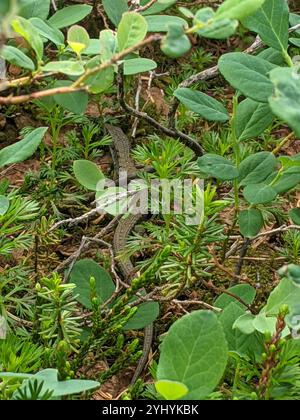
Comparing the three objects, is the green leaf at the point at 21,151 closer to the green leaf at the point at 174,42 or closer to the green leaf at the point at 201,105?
the green leaf at the point at 201,105

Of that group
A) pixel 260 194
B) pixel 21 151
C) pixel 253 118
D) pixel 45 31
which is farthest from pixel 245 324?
pixel 45 31

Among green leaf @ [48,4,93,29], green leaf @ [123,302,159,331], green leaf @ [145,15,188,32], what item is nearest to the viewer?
green leaf @ [123,302,159,331]

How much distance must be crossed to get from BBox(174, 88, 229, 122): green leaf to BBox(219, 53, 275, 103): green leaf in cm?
16

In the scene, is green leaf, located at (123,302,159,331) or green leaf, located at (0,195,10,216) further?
green leaf, located at (123,302,159,331)

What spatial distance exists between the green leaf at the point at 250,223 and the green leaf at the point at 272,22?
0.45 meters

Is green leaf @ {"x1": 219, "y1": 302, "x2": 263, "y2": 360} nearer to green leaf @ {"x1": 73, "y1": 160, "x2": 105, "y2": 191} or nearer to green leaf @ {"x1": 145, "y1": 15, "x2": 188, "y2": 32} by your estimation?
green leaf @ {"x1": 73, "y1": 160, "x2": 105, "y2": 191}

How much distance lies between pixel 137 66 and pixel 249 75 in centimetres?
51

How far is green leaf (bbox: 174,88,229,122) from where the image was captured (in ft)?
5.89

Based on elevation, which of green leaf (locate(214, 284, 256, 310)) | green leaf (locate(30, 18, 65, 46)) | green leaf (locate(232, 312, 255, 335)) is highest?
green leaf (locate(30, 18, 65, 46))

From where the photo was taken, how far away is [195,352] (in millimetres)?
1313

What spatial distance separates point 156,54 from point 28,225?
1.26 meters

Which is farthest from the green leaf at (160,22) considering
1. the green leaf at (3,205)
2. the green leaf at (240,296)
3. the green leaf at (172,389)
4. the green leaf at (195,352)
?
the green leaf at (172,389)

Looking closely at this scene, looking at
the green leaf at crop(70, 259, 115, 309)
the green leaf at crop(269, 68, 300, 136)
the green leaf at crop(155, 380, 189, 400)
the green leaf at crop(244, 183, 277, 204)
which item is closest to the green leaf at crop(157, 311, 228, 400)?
the green leaf at crop(155, 380, 189, 400)

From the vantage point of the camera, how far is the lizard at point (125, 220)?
214 centimetres
